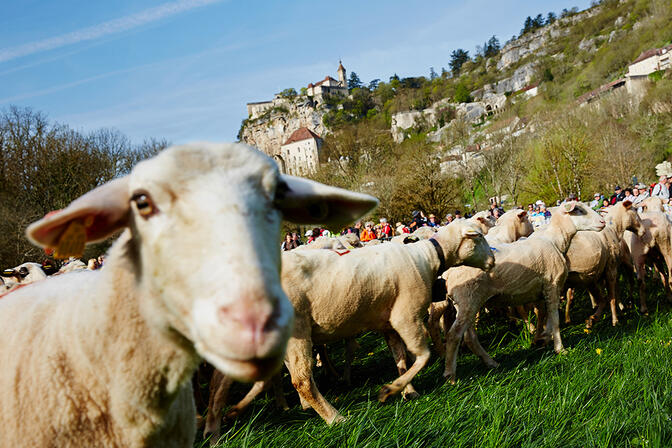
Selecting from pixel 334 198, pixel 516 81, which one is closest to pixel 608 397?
pixel 334 198

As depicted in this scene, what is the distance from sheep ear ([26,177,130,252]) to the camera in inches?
65.2

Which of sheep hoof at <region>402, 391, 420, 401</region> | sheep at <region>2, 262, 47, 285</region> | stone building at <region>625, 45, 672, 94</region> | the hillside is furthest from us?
stone building at <region>625, 45, 672, 94</region>

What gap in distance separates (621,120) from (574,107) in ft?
14.9

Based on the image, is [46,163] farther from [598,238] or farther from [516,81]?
[516,81]

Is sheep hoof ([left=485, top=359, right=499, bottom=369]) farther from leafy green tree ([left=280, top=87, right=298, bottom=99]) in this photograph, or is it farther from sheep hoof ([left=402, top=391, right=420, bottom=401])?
leafy green tree ([left=280, top=87, right=298, bottom=99])

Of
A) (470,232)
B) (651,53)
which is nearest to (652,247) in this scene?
(470,232)

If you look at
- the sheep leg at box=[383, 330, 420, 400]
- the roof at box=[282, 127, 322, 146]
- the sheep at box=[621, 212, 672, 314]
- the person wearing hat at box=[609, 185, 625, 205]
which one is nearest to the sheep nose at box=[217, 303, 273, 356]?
the sheep leg at box=[383, 330, 420, 400]

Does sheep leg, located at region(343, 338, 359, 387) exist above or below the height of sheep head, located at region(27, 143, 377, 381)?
below

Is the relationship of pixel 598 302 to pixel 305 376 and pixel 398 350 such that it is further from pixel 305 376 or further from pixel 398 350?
pixel 305 376

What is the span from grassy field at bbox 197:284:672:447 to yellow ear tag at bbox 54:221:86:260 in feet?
6.58

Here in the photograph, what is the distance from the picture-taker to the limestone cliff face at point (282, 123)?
134 metres

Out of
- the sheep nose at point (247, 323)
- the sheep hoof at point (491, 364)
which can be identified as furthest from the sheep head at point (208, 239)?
the sheep hoof at point (491, 364)

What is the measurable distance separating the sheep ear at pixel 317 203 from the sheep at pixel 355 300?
8.60ft

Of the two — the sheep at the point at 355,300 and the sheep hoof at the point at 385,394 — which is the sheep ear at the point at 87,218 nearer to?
the sheep at the point at 355,300
